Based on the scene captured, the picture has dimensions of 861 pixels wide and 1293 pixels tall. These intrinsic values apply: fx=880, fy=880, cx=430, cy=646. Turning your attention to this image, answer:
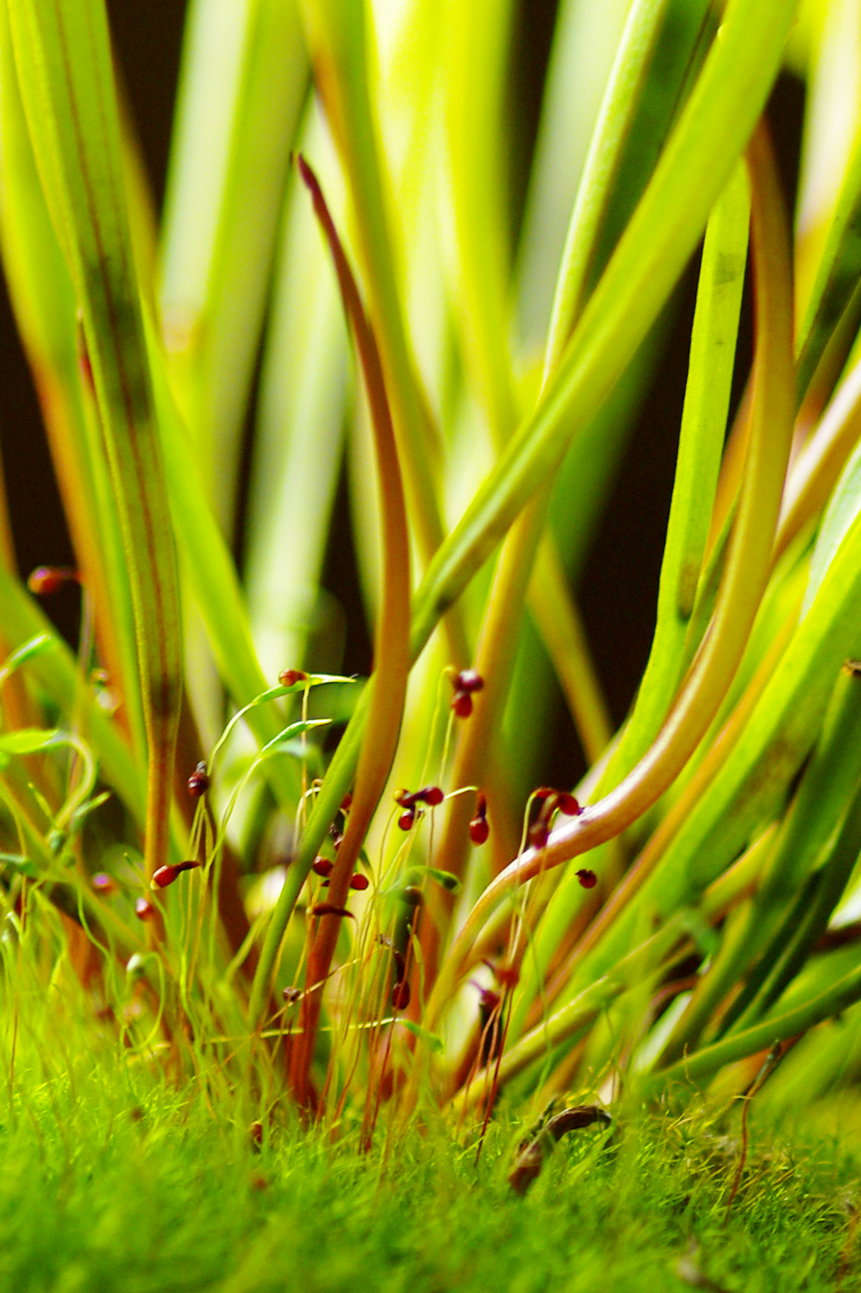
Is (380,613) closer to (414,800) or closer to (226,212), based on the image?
(414,800)

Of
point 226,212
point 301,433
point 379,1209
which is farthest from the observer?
point 301,433

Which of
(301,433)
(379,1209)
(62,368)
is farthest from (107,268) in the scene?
(301,433)

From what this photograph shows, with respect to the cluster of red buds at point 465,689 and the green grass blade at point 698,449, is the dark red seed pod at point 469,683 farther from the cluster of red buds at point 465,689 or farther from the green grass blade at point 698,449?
the green grass blade at point 698,449

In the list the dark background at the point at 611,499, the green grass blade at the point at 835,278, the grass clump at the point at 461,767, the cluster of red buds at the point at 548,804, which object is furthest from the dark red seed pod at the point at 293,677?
the dark background at the point at 611,499

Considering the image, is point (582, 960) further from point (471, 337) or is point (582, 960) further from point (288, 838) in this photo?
point (471, 337)

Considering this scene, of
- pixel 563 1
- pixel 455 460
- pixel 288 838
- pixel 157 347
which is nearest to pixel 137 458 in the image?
pixel 157 347

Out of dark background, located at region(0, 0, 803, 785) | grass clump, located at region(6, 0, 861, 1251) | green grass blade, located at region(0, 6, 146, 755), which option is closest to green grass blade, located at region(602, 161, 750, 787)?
grass clump, located at region(6, 0, 861, 1251)
